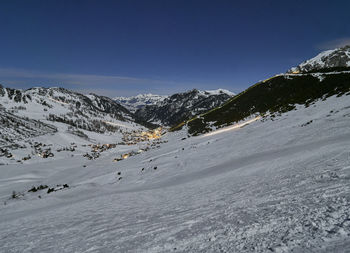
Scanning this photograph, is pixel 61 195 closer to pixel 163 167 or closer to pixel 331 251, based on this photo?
pixel 163 167

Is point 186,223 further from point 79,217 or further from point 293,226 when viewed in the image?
point 79,217

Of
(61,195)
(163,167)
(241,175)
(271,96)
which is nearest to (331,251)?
(241,175)

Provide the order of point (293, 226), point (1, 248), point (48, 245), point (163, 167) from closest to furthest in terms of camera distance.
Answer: point (293, 226), point (48, 245), point (1, 248), point (163, 167)

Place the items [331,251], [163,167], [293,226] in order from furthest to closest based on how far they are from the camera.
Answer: [163,167] → [293,226] → [331,251]

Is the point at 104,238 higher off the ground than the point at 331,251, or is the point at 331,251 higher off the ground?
the point at 331,251

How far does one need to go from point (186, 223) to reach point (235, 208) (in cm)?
178

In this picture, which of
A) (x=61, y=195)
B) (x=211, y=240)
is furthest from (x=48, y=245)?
(x=61, y=195)

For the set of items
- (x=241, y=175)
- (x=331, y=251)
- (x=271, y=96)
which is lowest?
(x=241, y=175)

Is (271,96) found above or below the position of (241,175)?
above

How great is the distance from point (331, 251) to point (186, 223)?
4013 millimetres

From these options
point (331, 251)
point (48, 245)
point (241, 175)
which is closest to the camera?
point (331, 251)

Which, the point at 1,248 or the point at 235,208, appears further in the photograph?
the point at 1,248

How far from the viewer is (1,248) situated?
7.46m

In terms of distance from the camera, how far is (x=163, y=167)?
64.4 feet
